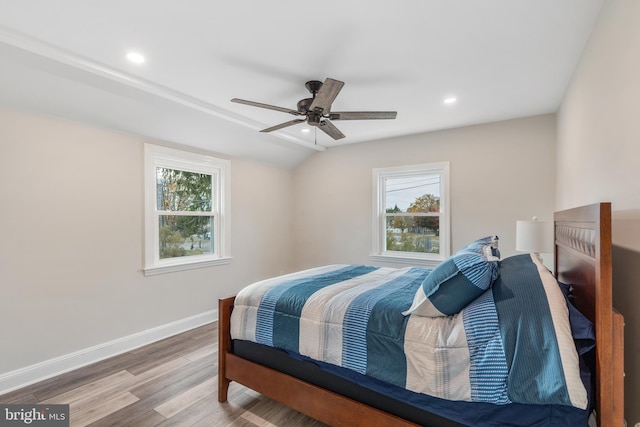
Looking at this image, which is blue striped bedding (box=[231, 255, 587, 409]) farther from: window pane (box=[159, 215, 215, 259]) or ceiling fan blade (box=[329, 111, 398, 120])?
window pane (box=[159, 215, 215, 259])

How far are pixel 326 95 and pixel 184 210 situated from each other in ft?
8.34

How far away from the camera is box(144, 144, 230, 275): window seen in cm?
336

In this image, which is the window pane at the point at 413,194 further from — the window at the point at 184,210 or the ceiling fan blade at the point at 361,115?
the window at the point at 184,210

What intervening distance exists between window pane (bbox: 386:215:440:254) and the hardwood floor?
2814 millimetres

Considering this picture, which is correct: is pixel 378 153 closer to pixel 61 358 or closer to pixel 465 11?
pixel 465 11

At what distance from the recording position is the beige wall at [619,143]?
1273mm

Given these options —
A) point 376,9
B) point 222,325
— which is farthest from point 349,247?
point 376,9

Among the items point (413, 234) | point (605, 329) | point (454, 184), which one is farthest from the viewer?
point (413, 234)

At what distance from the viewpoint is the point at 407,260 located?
4.20 meters

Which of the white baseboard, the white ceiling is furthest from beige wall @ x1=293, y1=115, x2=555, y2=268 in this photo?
the white baseboard

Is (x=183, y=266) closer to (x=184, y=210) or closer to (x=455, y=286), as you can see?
(x=184, y=210)

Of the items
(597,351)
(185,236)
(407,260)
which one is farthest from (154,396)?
(407,260)

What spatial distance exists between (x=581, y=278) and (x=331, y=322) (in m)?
1.30

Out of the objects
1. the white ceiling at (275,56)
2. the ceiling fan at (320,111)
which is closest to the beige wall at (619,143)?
the white ceiling at (275,56)
